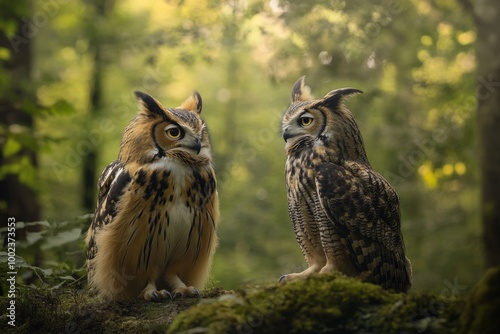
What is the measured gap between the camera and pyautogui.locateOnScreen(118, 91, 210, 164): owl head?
350cm

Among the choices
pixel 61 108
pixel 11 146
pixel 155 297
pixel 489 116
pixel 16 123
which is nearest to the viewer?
pixel 155 297

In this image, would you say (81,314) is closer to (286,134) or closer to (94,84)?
(286,134)

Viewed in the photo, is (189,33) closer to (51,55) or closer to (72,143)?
(72,143)

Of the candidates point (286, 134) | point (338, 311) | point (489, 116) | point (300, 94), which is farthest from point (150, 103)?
point (489, 116)

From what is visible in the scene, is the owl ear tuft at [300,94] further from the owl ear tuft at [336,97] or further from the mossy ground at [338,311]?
the mossy ground at [338,311]

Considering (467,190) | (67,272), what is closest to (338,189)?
(67,272)

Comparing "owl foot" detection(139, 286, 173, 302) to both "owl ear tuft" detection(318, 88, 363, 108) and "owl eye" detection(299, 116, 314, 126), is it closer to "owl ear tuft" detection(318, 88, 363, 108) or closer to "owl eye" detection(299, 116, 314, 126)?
"owl eye" detection(299, 116, 314, 126)

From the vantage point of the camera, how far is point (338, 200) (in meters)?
3.36

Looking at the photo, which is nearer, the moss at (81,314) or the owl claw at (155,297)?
the moss at (81,314)

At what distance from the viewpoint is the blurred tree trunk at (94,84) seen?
36.3 ft

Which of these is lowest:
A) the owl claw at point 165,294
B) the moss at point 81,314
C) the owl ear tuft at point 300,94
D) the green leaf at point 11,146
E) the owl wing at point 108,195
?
the moss at point 81,314

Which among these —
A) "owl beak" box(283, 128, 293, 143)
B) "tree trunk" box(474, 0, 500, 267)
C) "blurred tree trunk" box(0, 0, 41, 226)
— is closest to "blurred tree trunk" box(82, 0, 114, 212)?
"blurred tree trunk" box(0, 0, 41, 226)

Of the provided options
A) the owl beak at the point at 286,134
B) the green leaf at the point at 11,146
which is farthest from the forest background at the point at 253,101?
the owl beak at the point at 286,134

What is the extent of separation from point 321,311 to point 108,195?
1676 millimetres
